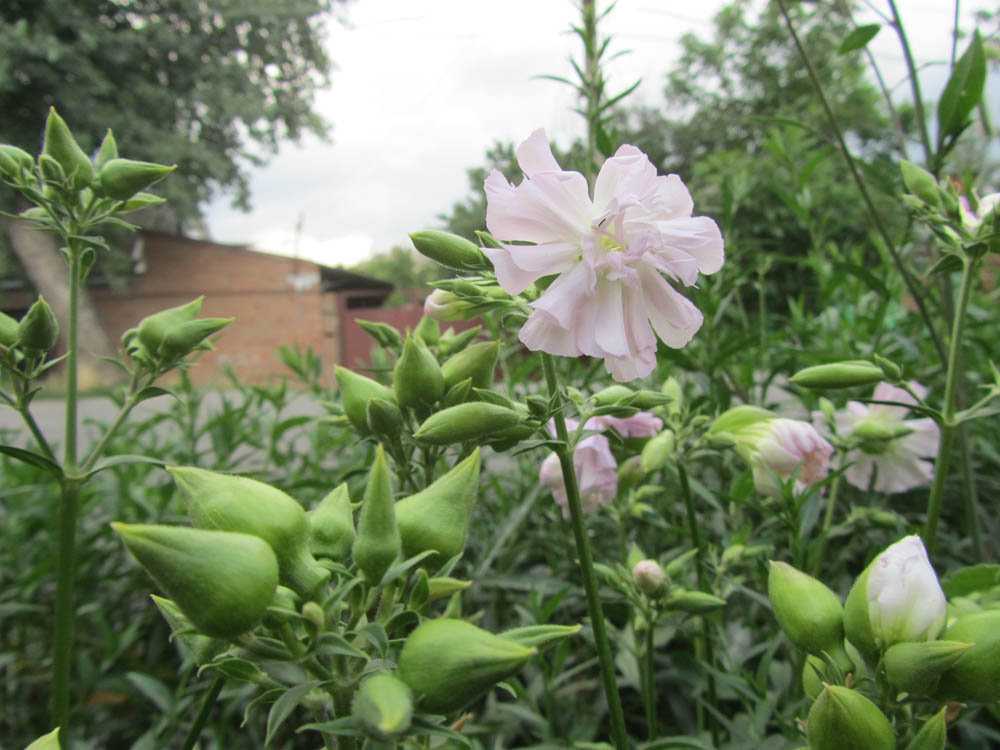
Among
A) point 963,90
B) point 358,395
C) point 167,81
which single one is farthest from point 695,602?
point 167,81

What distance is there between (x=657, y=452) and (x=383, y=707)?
1.40 ft

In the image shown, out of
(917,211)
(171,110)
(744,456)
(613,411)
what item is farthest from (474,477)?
(171,110)

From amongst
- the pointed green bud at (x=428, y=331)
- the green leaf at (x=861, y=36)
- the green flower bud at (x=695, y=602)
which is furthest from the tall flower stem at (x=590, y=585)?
the green leaf at (x=861, y=36)

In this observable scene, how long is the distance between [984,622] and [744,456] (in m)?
0.32

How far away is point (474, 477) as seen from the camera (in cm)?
40

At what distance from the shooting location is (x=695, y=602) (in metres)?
0.61

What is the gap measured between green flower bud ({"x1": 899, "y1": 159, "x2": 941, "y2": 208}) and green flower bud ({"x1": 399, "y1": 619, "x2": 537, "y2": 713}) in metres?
0.62

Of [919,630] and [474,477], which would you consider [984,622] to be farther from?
[474,477]

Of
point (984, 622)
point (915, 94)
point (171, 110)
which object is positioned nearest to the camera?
point (984, 622)

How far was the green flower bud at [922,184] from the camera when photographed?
0.67m

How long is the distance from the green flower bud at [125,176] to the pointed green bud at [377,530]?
47 centimetres

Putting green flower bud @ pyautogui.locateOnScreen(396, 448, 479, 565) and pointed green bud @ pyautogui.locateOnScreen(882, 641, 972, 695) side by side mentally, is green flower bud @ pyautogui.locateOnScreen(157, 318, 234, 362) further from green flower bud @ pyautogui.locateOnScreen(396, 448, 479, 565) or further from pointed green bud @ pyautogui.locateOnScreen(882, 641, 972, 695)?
pointed green bud @ pyautogui.locateOnScreen(882, 641, 972, 695)

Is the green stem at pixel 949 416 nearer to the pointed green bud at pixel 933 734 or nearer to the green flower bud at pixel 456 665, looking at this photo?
the pointed green bud at pixel 933 734

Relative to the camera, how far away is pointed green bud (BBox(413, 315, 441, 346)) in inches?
28.5
